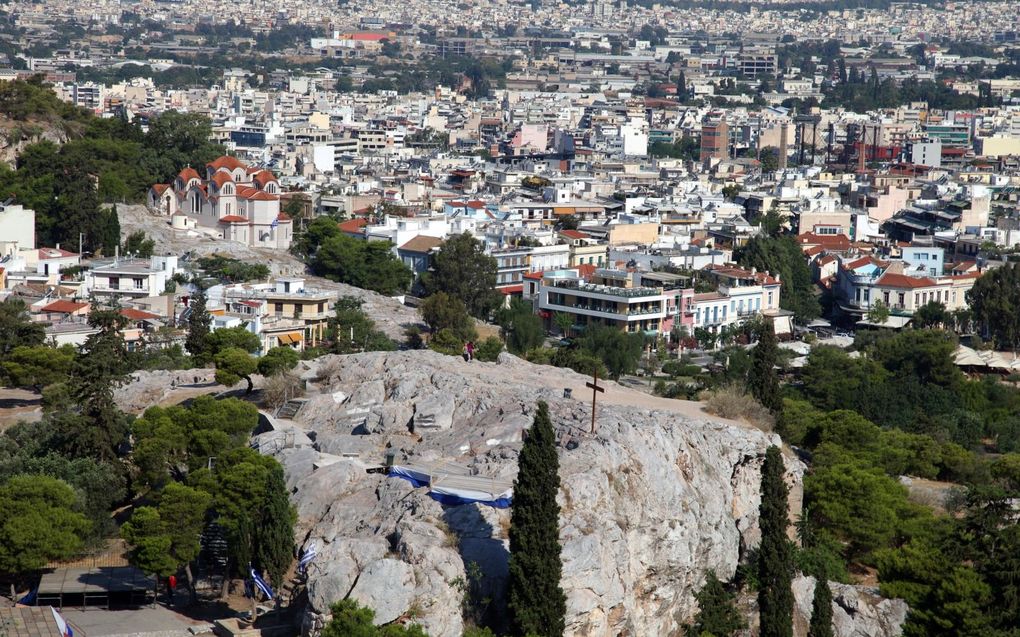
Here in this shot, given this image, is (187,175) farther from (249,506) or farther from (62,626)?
(62,626)

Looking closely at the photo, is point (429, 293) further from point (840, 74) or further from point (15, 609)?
point (840, 74)

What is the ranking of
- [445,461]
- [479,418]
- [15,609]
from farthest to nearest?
[479,418] → [445,461] → [15,609]

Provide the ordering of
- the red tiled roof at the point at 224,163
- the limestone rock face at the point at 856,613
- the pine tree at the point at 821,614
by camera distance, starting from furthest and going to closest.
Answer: the red tiled roof at the point at 224,163, the limestone rock face at the point at 856,613, the pine tree at the point at 821,614

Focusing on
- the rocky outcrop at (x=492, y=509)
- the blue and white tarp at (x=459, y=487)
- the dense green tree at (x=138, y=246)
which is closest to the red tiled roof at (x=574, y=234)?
the dense green tree at (x=138, y=246)

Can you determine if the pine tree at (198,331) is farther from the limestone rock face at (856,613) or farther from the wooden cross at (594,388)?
the limestone rock face at (856,613)

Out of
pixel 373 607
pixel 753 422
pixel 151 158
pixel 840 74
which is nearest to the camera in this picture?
pixel 373 607

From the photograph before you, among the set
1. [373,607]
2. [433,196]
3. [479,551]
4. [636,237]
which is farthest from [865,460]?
[433,196]

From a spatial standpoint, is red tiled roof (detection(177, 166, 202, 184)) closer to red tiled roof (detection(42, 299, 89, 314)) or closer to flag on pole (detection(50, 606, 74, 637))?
red tiled roof (detection(42, 299, 89, 314))
